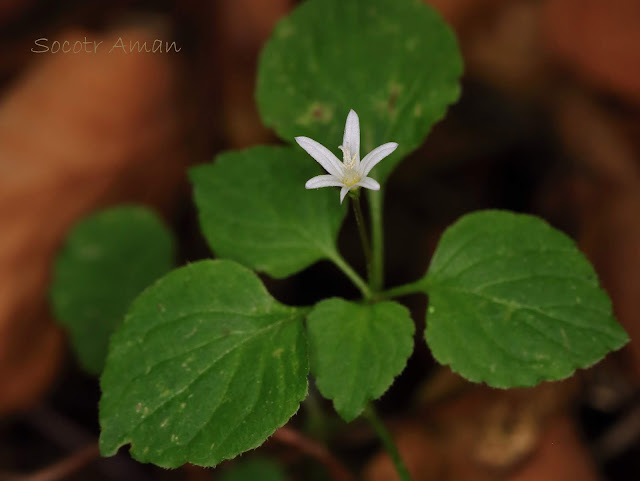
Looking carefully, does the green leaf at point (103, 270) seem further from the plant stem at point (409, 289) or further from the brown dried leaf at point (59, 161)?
the plant stem at point (409, 289)

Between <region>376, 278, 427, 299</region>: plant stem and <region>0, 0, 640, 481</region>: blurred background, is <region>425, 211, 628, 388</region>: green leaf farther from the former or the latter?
<region>0, 0, 640, 481</region>: blurred background

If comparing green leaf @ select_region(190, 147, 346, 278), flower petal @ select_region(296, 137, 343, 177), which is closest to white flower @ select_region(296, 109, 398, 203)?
flower petal @ select_region(296, 137, 343, 177)

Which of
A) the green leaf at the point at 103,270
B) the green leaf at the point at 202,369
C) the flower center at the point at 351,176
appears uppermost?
the flower center at the point at 351,176

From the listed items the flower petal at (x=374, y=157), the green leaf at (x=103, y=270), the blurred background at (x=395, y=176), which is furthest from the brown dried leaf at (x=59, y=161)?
the flower petal at (x=374, y=157)

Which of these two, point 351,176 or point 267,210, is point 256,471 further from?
point 351,176

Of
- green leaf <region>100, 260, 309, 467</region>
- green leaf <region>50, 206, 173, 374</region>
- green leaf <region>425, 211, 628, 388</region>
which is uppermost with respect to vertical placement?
green leaf <region>425, 211, 628, 388</region>

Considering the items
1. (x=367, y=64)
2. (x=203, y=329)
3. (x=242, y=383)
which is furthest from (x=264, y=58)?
(x=242, y=383)
